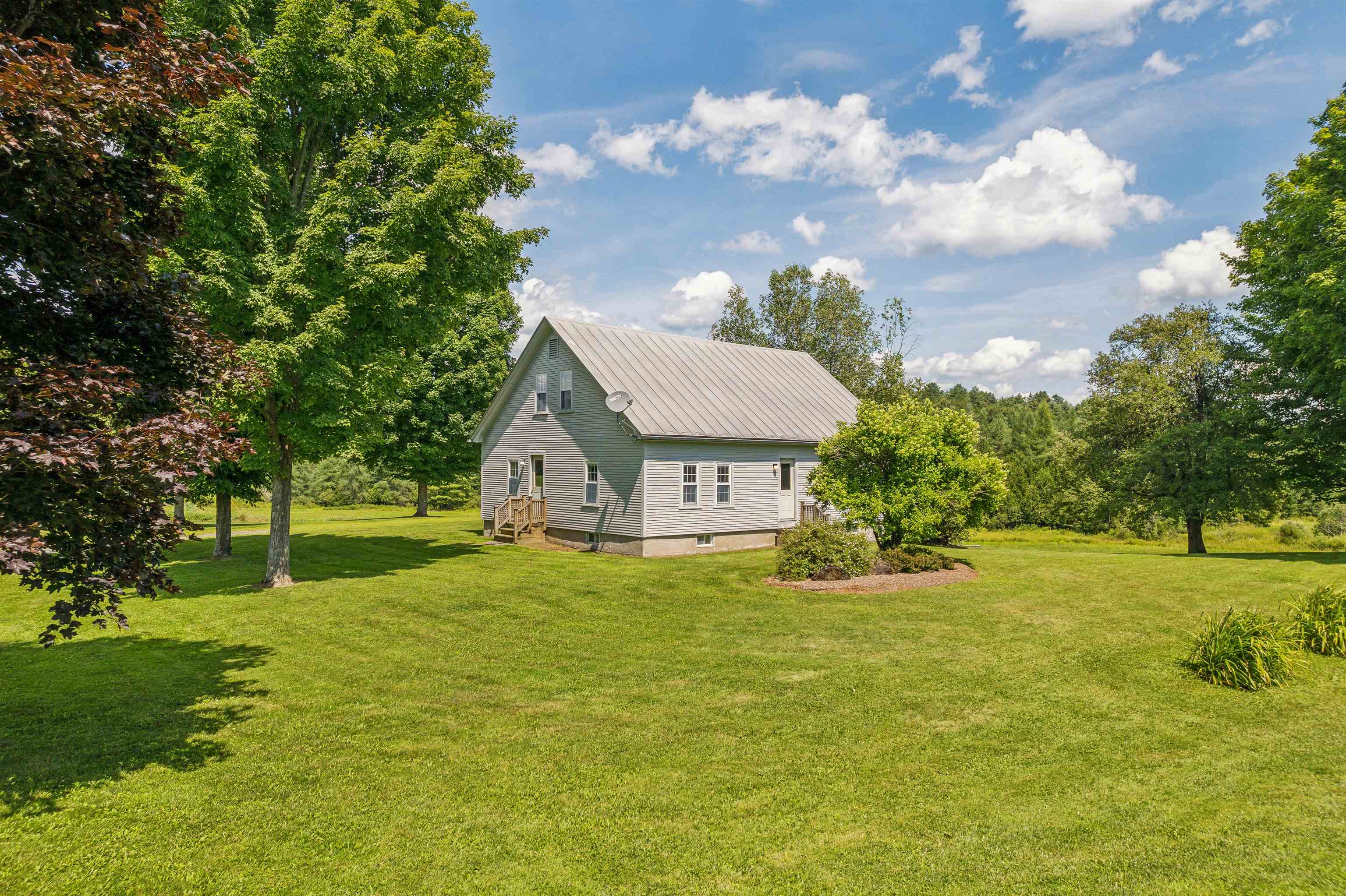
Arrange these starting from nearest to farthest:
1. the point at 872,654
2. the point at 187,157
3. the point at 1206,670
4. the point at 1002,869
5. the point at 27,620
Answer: the point at 1002,869, the point at 1206,670, the point at 872,654, the point at 27,620, the point at 187,157

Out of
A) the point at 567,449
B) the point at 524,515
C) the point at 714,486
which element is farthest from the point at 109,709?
the point at 524,515

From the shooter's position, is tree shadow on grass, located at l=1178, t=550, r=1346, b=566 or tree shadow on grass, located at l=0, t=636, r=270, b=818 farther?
tree shadow on grass, located at l=1178, t=550, r=1346, b=566

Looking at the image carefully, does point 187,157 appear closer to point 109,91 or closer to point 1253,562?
point 109,91

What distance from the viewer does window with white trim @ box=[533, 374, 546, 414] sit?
25078 mm

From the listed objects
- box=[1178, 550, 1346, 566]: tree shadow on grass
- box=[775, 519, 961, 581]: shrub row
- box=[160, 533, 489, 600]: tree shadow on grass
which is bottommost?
box=[1178, 550, 1346, 566]: tree shadow on grass

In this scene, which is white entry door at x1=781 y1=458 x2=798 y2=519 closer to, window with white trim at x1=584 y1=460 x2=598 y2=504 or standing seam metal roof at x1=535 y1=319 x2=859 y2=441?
standing seam metal roof at x1=535 y1=319 x2=859 y2=441

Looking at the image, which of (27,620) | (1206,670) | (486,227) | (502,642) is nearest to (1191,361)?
(1206,670)

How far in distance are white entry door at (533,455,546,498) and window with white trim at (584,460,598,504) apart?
2860mm

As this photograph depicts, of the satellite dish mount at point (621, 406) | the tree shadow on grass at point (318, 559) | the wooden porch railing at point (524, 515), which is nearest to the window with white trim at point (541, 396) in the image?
the wooden porch railing at point (524, 515)

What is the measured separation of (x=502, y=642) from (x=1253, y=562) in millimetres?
20147

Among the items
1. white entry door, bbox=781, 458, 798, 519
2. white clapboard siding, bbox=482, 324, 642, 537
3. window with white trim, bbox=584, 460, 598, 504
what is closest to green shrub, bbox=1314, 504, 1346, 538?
white entry door, bbox=781, 458, 798, 519

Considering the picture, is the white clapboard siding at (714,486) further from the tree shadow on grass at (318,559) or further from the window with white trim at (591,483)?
the tree shadow on grass at (318,559)

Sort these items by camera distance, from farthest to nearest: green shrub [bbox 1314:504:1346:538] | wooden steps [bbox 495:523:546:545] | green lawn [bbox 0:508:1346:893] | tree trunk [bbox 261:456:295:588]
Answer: green shrub [bbox 1314:504:1346:538], wooden steps [bbox 495:523:546:545], tree trunk [bbox 261:456:295:588], green lawn [bbox 0:508:1346:893]

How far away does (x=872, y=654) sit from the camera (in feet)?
32.1
